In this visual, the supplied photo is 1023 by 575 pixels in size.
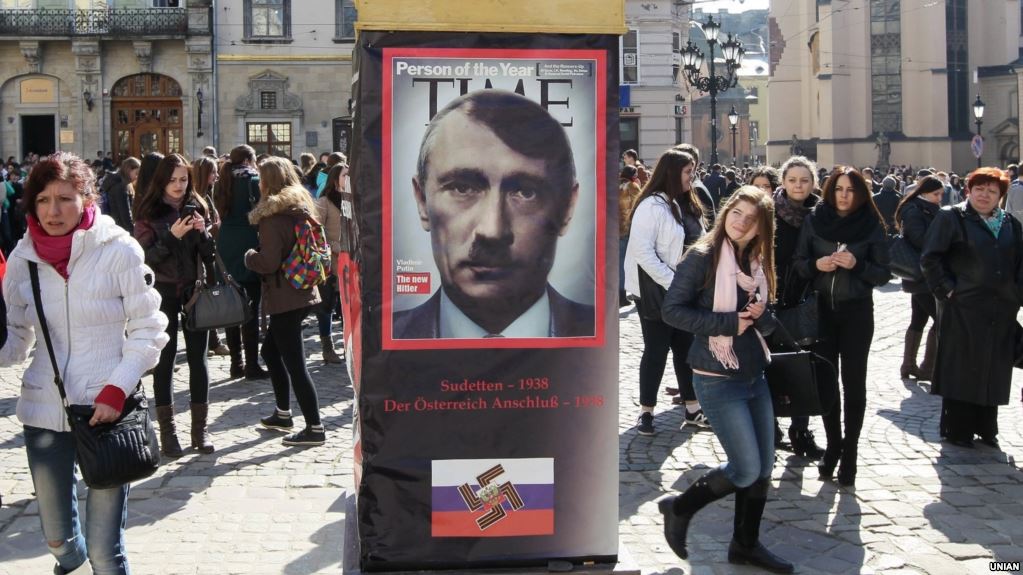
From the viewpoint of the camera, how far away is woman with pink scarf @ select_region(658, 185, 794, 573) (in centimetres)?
523

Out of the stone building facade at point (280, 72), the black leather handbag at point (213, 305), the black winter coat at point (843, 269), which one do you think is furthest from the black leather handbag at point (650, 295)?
the stone building facade at point (280, 72)

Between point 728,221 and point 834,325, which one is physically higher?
point 728,221

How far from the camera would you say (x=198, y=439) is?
756cm

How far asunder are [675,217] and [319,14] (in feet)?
97.0

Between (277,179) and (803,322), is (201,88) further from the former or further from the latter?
(803,322)

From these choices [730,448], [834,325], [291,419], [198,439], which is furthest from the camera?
[291,419]

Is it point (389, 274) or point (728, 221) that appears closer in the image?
point (389, 274)

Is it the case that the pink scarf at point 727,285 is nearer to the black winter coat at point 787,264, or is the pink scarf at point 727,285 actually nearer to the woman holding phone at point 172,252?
the black winter coat at point 787,264

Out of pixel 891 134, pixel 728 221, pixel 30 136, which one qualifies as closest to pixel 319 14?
pixel 30 136

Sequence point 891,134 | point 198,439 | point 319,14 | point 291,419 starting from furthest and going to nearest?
point 891,134
point 319,14
point 291,419
point 198,439

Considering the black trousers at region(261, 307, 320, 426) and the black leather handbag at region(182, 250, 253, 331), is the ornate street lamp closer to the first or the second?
the black trousers at region(261, 307, 320, 426)

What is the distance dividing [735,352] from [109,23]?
3352 cm

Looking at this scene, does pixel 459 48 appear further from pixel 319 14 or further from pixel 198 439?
pixel 319 14

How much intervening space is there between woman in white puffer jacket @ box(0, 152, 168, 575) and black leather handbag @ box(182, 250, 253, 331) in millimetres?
2923
